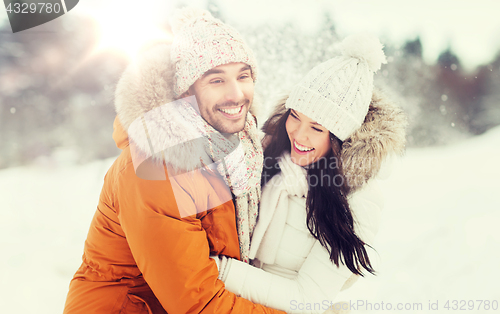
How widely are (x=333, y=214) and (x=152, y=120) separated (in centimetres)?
85

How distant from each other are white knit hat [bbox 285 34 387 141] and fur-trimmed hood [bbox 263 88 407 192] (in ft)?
0.16

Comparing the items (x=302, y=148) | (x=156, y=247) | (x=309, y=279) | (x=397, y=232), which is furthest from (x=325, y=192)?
(x=397, y=232)

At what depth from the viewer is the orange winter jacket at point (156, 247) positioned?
0.85m

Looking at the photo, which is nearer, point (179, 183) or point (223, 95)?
point (179, 183)

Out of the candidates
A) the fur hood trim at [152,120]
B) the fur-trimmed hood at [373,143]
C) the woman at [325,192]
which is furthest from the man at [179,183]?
the fur-trimmed hood at [373,143]

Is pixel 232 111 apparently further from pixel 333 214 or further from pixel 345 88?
pixel 333 214

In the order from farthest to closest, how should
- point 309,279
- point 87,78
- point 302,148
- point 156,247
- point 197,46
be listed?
point 87,78, point 302,148, point 309,279, point 197,46, point 156,247

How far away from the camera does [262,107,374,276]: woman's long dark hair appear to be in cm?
111

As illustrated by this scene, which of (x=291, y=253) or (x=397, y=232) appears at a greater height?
(x=291, y=253)

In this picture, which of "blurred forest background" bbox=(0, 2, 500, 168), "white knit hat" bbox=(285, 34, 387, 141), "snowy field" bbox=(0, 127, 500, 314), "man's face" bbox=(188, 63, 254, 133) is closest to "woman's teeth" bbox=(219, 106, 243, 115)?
"man's face" bbox=(188, 63, 254, 133)

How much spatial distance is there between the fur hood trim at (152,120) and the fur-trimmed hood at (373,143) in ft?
2.20

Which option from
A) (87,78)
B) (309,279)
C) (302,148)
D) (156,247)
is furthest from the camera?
(87,78)

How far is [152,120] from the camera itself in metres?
0.88

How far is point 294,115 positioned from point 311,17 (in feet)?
7.97
